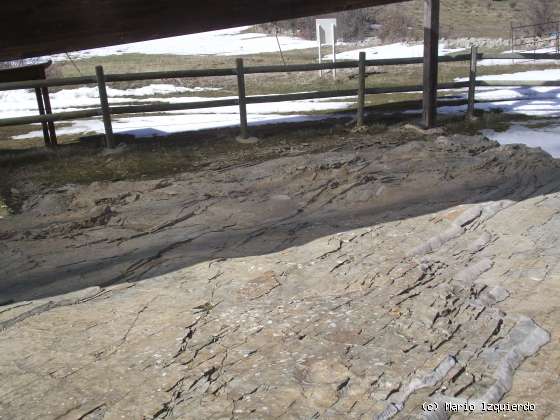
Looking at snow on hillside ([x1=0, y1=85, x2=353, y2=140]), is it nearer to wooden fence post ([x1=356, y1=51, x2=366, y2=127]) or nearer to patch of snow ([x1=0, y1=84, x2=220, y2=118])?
patch of snow ([x1=0, y1=84, x2=220, y2=118])

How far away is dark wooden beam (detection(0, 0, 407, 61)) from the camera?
4680mm

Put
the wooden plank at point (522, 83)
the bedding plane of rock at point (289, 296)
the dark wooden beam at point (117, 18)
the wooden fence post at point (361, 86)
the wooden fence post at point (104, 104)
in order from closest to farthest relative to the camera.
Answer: the bedding plane of rock at point (289, 296) < the dark wooden beam at point (117, 18) < the wooden fence post at point (104, 104) < the wooden fence post at point (361, 86) < the wooden plank at point (522, 83)

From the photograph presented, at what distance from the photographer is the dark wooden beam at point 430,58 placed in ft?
28.0

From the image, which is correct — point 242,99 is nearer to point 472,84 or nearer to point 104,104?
point 104,104

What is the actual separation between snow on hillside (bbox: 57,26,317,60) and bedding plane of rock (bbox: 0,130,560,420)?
22109 mm

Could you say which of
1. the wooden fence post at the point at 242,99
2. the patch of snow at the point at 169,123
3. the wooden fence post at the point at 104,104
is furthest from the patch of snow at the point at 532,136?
the wooden fence post at the point at 104,104

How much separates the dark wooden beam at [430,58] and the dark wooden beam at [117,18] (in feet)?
3.42

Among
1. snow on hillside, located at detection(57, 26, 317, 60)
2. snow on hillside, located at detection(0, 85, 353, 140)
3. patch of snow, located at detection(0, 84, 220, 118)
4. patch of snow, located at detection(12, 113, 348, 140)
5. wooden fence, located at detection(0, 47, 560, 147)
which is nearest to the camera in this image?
wooden fence, located at detection(0, 47, 560, 147)

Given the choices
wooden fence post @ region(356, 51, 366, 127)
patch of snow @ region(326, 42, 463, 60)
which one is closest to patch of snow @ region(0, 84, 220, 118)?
patch of snow @ region(326, 42, 463, 60)

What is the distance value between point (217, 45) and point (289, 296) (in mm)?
29142

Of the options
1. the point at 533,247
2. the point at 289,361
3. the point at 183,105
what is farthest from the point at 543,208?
the point at 183,105

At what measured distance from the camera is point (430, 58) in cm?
880

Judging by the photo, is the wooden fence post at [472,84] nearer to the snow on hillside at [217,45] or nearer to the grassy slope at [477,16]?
the snow on hillside at [217,45]

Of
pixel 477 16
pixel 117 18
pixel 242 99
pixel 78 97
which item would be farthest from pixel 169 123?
pixel 477 16
